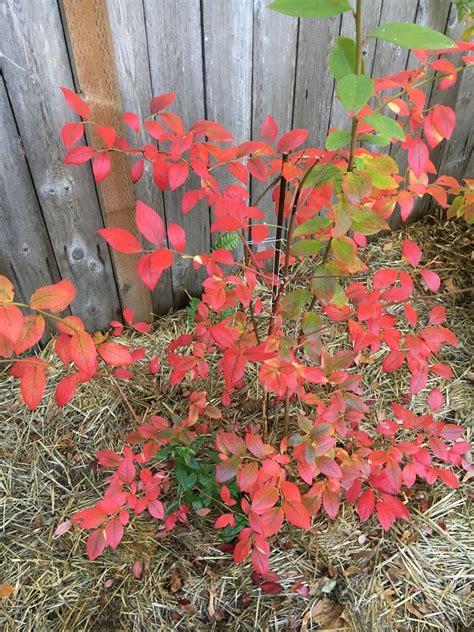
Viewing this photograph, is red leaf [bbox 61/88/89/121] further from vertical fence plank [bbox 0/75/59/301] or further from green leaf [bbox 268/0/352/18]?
green leaf [bbox 268/0/352/18]

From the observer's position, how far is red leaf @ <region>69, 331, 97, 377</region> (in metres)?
0.96

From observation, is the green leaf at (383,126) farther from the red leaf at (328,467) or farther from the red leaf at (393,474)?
the red leaf at (393,474)

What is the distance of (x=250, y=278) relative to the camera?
4.28 ft

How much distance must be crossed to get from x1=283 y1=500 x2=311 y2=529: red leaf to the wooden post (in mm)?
1090

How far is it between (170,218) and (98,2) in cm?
71

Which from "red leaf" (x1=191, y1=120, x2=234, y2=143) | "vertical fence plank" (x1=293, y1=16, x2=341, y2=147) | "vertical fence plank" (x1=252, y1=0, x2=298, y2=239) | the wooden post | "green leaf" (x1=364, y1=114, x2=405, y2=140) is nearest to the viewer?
"green leaf" (x1=364, y1=114, x2=405, y2=140)

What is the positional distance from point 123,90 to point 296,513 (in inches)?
50.9

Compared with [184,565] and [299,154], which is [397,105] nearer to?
[299,154]


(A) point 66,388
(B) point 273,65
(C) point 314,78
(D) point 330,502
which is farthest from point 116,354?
(C) point 314,78

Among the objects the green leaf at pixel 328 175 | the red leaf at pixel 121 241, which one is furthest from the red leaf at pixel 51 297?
the green leaf at pixel 328 175

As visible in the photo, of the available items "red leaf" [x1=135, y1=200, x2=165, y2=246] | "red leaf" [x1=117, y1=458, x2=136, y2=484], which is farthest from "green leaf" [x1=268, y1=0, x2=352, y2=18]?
"red leaf" [x1=117, y1=458, x2=136, y2=484]

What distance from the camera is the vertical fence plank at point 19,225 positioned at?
1.53 metres

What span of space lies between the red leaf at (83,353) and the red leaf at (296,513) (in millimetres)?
558

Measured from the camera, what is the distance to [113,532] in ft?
4.22
